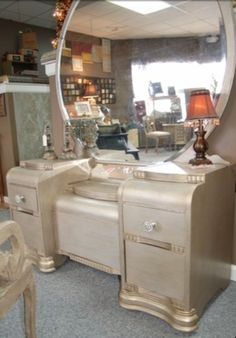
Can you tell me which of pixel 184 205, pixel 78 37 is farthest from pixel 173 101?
pixel 78 37

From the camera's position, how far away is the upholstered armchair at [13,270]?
1.01 m

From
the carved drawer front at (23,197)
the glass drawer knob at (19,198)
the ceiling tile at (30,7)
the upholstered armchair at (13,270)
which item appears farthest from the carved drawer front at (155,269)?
the ceiling tile at (30,7)

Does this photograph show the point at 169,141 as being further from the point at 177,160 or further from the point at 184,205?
the point at 184,205

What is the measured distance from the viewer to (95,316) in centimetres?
155

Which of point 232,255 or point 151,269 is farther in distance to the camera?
point 232,255

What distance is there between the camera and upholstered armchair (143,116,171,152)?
5.88ft

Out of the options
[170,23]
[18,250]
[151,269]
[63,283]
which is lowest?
[63,283]

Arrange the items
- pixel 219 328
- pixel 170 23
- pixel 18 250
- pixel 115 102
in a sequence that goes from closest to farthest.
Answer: pixel 18 250 < pixel 219 328 < pixel 170 23 < pixel 115 102

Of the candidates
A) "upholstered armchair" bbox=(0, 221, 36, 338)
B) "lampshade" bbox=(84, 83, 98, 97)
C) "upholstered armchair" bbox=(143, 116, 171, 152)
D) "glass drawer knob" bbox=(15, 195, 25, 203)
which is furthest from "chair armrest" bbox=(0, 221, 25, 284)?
"lampshade" bbox=(84, 83, 98, 97)

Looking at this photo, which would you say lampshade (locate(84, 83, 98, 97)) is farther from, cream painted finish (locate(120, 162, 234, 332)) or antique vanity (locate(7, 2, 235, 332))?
cream painted finish (locate(120, 162, 234, 332))

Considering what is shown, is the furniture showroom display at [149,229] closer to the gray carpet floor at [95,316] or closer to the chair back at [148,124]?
the gray carpet floor at [95,316]

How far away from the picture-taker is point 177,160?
71.4 inches

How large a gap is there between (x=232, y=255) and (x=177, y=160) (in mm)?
665

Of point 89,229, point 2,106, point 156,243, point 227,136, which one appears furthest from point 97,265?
point 2,106
